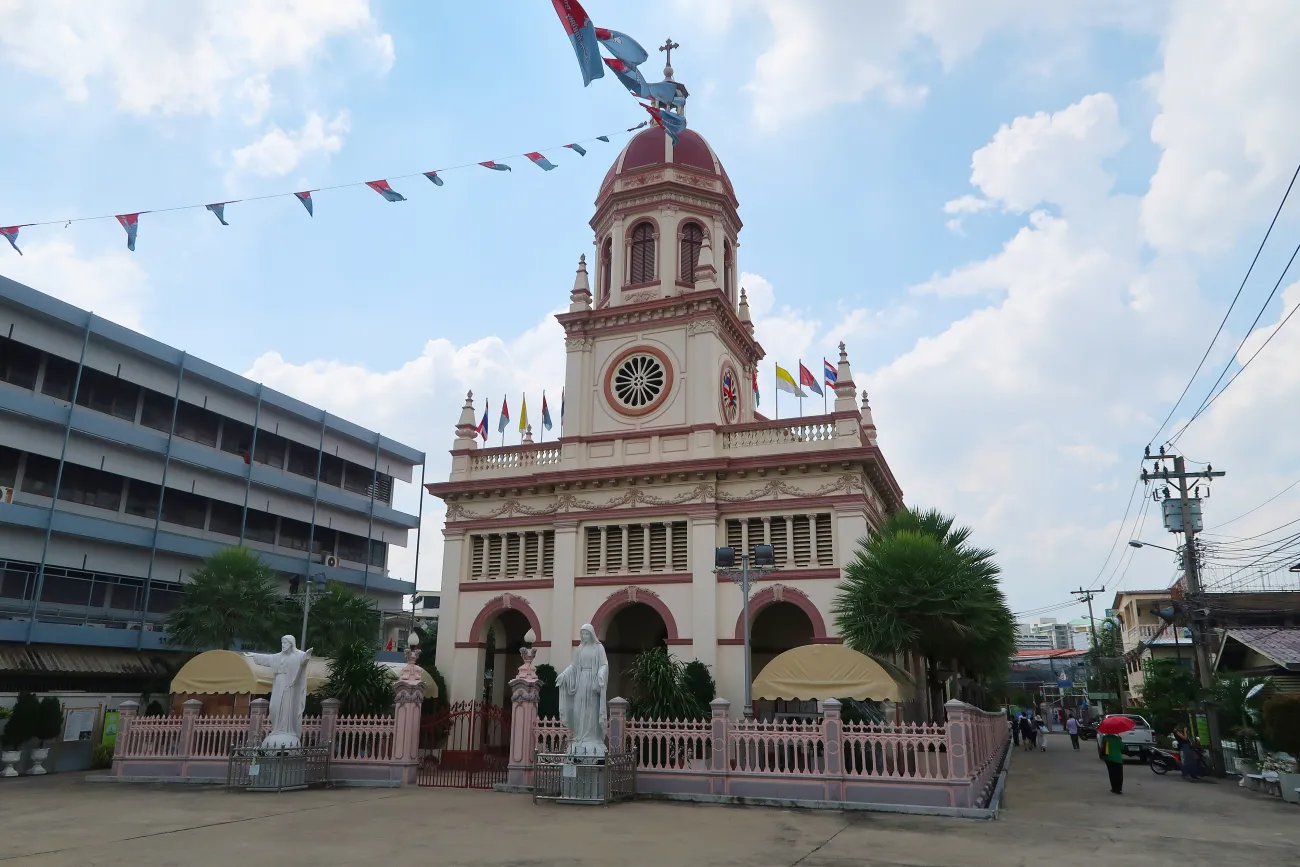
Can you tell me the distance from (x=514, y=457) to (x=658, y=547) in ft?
20.9

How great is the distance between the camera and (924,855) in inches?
468

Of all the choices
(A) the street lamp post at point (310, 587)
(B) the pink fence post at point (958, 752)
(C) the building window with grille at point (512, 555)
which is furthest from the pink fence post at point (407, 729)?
(B) the pink fence post at point (958, 752)

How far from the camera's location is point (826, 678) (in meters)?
19.8

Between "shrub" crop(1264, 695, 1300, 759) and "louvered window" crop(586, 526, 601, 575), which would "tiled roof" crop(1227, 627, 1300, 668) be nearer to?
"shrub" crop(1264, 695, 1300, 759)

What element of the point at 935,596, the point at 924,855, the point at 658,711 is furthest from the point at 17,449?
the point at 924,855

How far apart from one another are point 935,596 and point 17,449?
3220 cm

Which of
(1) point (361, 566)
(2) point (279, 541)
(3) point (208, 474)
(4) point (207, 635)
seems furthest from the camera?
(1) point (361, 566)

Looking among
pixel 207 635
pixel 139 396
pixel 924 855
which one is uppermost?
pixel 139 396

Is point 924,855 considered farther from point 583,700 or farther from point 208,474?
point 208,474

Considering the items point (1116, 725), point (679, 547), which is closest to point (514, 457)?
point (679, 547)

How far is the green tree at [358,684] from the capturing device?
25078 millimetres

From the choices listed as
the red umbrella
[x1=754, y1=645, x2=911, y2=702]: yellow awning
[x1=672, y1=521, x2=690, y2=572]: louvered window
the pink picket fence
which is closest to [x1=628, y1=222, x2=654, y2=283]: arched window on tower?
[x1=672, y1=521, x2=690, y2=572]: louvered window

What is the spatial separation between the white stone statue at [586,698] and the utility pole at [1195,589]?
17742 mm

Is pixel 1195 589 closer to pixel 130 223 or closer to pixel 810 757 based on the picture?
pixel 810 757
